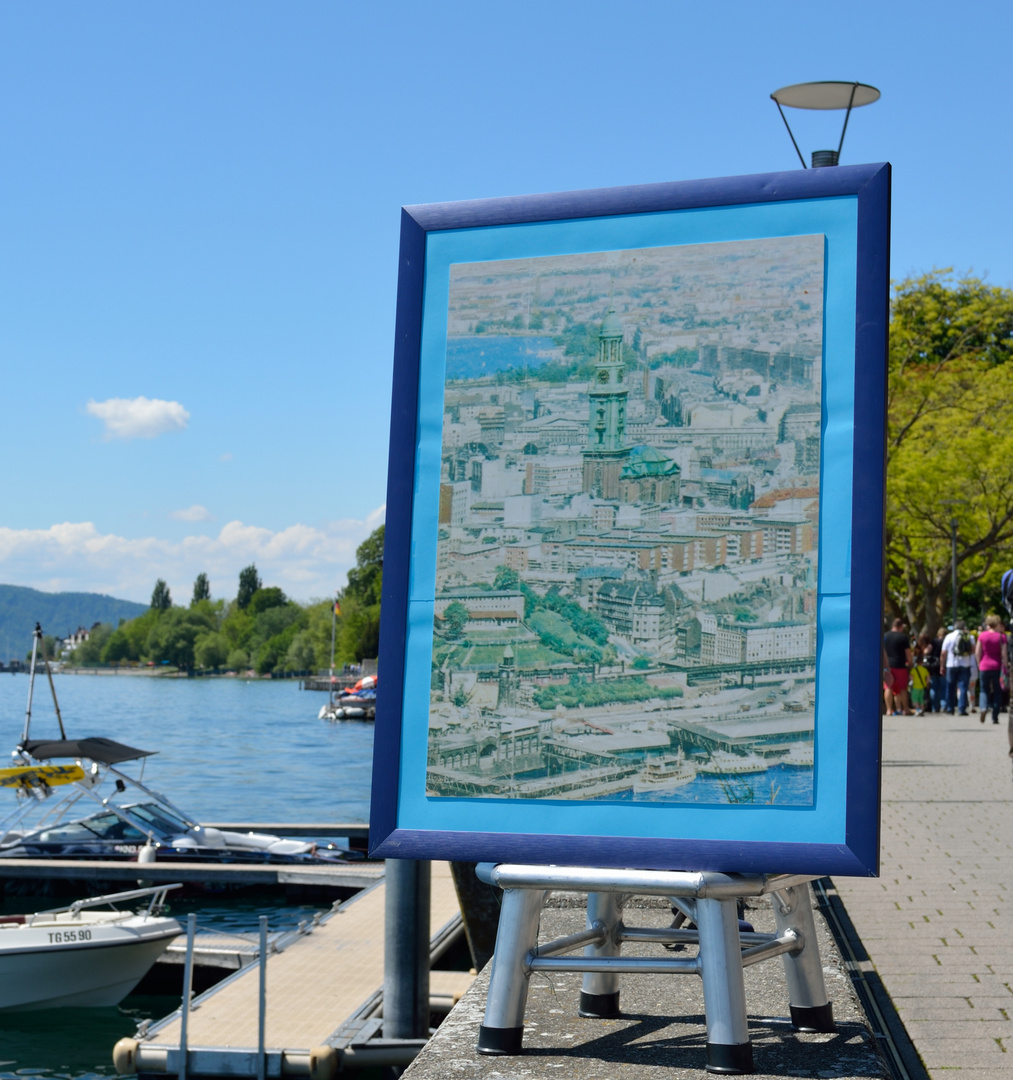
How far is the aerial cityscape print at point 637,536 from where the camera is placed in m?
2.85

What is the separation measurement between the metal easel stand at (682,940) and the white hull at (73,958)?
1366cm

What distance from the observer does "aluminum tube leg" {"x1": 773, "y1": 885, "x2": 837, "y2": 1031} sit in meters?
3.21

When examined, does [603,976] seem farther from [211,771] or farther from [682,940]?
[211,771]

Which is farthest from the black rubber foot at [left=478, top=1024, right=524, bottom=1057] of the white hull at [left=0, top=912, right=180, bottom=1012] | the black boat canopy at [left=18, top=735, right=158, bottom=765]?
the black boat canopy at [left=18, top=735, right=158, bottom=765]

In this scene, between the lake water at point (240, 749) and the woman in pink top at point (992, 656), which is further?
the lake water at point (240, 749)

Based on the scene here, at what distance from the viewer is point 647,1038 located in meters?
3.26

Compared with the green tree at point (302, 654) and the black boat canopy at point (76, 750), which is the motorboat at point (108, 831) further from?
the green tree at point (302, 654)

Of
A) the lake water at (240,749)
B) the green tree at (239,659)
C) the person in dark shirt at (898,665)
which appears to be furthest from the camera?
the green tree at (239,659)

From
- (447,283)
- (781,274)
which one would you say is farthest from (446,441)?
(781,274)

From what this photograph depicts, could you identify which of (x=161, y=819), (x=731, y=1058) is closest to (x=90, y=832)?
(x=161, y=819)

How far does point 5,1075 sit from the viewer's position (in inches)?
568

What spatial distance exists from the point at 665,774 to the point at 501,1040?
760 mm

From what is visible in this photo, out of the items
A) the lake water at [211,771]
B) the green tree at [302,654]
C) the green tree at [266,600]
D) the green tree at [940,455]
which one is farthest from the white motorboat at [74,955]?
the green tree at [266,600]

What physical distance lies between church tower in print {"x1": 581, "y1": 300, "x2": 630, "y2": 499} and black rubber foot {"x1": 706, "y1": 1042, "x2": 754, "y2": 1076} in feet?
4.01
